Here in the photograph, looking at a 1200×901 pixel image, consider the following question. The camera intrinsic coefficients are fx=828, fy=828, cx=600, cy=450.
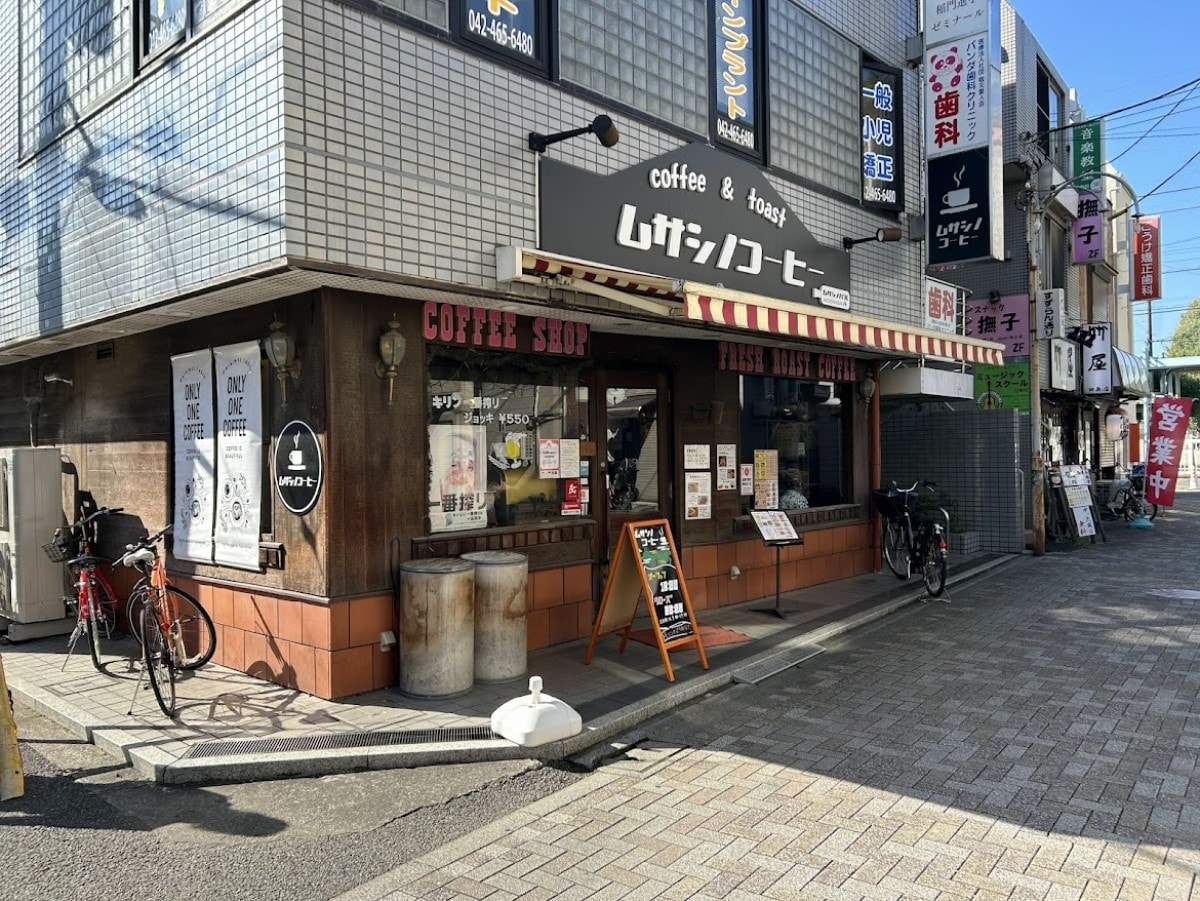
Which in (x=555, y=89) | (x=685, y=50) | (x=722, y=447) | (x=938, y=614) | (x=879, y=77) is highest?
(x=879, y=77)

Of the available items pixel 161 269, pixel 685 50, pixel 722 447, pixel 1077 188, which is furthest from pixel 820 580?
pixel 1077 188

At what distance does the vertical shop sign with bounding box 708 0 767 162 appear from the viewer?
8.82 m

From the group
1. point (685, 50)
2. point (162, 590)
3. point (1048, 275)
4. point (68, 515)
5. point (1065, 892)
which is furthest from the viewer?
point (1048, 275)

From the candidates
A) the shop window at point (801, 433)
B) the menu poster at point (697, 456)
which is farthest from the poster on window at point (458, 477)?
the shop window at point (801, 433)

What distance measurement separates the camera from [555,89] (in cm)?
707

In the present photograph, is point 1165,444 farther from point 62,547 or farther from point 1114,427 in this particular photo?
point 62,547

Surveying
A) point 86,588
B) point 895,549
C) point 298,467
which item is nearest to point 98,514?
point 86,588

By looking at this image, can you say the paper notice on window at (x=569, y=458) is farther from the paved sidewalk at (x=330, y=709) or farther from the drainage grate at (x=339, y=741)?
the drainage grate at (x=339, y=741)

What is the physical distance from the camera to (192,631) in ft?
23.6

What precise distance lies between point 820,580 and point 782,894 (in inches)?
309

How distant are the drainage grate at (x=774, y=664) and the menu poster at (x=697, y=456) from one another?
2409 millimetres

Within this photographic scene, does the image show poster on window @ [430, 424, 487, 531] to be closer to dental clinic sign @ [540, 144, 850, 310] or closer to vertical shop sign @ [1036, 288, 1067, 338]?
dental clinic sign @ [540, 144, 850, 310]

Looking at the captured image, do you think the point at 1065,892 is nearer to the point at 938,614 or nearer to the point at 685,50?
the point at 938,614

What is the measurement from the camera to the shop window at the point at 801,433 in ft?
34.3
